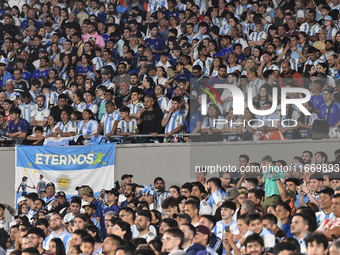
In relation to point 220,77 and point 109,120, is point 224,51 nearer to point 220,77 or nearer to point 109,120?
point 220,77

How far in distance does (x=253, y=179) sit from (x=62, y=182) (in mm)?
5739

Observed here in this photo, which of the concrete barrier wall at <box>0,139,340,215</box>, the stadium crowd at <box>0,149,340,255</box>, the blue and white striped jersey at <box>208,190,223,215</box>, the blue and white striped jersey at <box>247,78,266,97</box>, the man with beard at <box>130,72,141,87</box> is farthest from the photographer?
the man with beard at <box>130,72,141,87</box>

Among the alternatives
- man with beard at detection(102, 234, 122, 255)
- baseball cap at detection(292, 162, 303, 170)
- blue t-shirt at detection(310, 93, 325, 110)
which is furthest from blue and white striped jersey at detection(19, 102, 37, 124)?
man with beard at detection(102, 234, 122, 255)

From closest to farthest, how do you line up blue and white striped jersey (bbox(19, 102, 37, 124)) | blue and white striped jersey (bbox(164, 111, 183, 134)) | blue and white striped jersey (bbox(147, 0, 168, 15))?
1. blue and white striped jersey (bbox(164, 111, 183, 134))
2. blue and white striped jersey (bbox(19, 102, 37, 124))
3. blue and white striped jersey (bbox(147, 0, 168, 15))

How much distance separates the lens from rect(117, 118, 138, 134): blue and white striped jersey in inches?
642

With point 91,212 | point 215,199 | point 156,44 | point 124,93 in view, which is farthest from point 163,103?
point 215,199

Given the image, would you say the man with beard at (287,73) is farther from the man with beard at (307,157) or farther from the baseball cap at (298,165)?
the baseball cap at (298,165)

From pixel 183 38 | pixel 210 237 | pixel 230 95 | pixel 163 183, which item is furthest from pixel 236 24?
pixel 210 237

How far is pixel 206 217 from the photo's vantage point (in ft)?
34.1

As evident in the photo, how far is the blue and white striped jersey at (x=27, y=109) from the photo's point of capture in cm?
1772

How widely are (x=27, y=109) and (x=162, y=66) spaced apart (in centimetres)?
366

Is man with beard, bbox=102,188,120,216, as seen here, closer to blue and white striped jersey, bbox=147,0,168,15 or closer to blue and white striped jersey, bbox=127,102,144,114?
blue and white striped jersey, bbox=127,102,144,114

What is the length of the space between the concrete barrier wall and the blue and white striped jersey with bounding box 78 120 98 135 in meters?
0.74

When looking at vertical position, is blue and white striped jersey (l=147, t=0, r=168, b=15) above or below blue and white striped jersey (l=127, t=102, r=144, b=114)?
above
